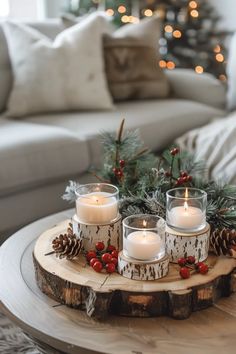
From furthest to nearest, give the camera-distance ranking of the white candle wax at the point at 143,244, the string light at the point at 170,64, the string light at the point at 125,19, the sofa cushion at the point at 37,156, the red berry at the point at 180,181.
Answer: the string light at the point at 170,64, the string light at the point at 125,19, the sofa cushion at the point at 37,156, the red berry at the point at 180,181, the white candle wax at the point at 143,244

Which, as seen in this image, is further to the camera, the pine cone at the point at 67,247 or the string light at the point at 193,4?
the string light at the point at 193,4

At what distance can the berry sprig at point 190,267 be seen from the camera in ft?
3.55

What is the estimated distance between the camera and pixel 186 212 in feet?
3.81

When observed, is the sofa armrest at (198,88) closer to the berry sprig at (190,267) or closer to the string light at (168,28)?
the string light at (168,28)

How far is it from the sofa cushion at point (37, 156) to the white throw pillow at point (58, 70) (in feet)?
0.88

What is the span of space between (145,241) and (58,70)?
1.57 meters

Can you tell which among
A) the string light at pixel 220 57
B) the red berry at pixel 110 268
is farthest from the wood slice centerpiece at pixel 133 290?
the string light at pixel 220 57

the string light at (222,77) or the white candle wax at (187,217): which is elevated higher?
the white candle wax at (187,217)

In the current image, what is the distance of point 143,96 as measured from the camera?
112 inches

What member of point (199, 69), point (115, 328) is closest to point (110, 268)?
point (115, 328)

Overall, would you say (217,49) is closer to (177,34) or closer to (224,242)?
(177,34)

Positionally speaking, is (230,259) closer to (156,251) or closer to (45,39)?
(156,251)

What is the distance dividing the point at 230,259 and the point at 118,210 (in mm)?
272

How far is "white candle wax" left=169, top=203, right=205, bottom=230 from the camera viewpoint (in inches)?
45.3
